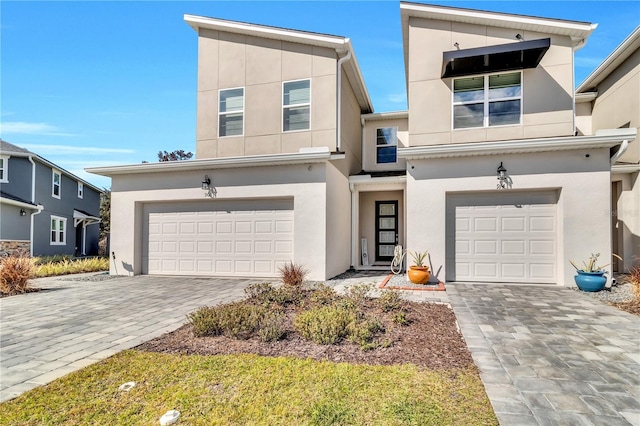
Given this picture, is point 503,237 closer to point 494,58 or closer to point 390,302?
point 390,302

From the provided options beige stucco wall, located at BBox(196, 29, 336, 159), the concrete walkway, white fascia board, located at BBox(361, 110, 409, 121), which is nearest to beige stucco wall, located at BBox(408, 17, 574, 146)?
beige stucco wall, located at BBox(196, 29, 336, 159)

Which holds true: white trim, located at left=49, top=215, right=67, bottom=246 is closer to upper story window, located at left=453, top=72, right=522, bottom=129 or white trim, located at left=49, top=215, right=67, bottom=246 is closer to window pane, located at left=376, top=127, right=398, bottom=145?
window pane, located at left=376, top=127, right=398, bottom=145

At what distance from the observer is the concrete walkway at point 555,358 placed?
2.84 m

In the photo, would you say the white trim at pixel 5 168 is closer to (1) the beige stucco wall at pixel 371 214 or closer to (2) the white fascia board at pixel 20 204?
(2) the white fascia board at pixel 20 204

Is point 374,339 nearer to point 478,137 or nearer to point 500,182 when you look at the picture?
point 500,182

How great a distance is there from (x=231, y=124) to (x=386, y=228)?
723cm

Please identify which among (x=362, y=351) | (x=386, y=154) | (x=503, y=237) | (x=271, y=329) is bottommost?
(x=362, y=351)

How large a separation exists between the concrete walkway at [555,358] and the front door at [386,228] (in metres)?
6.43

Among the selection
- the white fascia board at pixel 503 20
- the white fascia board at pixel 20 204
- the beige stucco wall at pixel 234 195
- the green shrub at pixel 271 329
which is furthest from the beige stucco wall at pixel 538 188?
the white fascia board at pixel 20 204

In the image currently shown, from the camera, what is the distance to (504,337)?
465 centimetres

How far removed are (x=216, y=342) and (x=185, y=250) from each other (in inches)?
281

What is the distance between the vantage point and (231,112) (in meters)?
11.4

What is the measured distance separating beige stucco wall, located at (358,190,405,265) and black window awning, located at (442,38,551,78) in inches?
199

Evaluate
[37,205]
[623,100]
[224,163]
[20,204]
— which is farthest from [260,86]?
[37,205]
